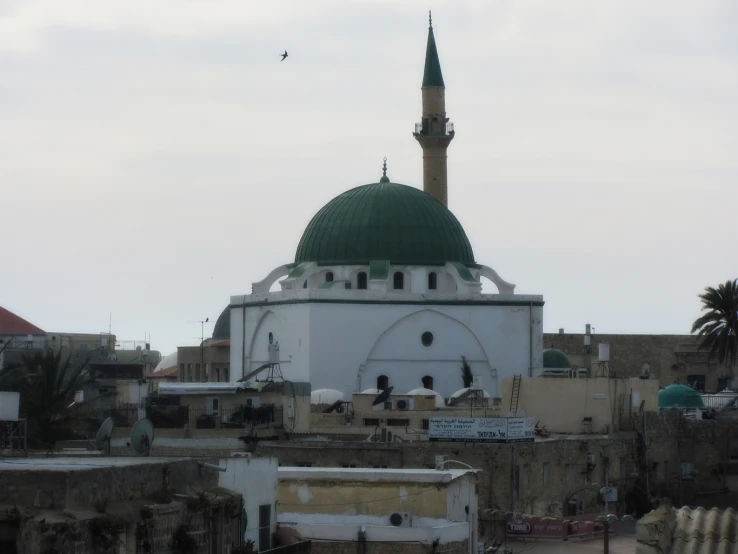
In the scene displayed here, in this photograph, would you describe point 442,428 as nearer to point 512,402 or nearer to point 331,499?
point 512,402

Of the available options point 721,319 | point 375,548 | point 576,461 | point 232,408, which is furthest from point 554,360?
point 375,548

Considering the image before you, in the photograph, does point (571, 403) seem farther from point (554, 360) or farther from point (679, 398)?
point (554, 360)

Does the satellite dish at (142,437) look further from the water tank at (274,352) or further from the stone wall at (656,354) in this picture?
the stone wall at (656,354)

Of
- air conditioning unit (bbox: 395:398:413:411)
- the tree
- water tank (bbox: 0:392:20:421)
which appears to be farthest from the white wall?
air conditioning unit (bbox: 395:398:413:411)

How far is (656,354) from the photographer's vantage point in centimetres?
6462

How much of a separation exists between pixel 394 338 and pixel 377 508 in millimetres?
28272

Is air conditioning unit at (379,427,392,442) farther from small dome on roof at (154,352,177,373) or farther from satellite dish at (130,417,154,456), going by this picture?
small dome on roof at (154,352,177,373)

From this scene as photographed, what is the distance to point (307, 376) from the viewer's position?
154ft

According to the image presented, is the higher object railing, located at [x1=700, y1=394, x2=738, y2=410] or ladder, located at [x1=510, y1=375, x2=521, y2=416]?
railing, located at [x1=700, y1=394, x2=738, y2=410]

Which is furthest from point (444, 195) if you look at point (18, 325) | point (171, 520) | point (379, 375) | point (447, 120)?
point (171, 520)

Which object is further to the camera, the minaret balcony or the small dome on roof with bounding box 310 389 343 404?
the minaret balcony

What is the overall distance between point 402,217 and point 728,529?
30.5 m

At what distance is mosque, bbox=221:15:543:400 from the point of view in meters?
47.7

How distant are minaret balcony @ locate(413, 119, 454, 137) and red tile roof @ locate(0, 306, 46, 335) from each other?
2276 centimetres
